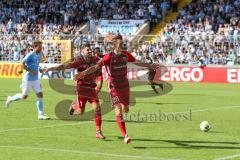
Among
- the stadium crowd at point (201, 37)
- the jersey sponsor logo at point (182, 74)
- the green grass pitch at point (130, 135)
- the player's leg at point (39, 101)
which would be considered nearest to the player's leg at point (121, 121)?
the green grass pitch at point (130, 135)

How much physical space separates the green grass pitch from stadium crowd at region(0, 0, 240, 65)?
13.3 meters

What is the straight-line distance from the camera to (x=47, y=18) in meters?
50.4

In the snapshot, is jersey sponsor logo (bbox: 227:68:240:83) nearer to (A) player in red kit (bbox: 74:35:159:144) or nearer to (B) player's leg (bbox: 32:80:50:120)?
(B) player's leg (bbox: 32:80:50:120)

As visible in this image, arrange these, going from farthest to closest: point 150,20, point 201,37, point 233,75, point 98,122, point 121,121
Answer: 1. point 150,20
2. point 201,37
3. point 233,75
4. point 98,122
5. point 121,121

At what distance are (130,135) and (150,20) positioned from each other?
31.8 m

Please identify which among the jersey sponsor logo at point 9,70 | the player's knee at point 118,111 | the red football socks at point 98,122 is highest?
the player's knee at point 118,111

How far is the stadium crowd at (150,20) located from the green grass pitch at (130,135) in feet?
43.6

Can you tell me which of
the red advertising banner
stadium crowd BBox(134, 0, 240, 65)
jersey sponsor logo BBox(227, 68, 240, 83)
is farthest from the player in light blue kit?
jersey sponsor logo BBox(227, 68, 240, 83)

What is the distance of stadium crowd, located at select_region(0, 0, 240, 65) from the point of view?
37.3 m

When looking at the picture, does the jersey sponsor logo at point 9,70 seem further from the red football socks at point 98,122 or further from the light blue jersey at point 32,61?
the red football socks at point 98,122

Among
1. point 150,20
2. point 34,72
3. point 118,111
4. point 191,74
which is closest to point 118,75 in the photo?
point 118,111

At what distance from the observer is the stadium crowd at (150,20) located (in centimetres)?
3728

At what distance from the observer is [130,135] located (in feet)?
49.0

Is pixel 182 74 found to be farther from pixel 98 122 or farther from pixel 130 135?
pixel 98 122
